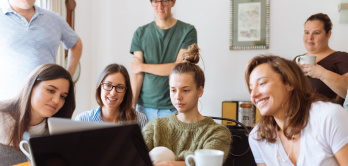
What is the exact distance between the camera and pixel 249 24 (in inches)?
126

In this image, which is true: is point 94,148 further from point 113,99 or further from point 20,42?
point 20,42

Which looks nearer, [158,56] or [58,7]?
[158,56]

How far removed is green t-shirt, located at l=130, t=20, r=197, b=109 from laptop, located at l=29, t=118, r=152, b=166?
144 cm

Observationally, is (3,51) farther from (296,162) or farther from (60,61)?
(296,162)

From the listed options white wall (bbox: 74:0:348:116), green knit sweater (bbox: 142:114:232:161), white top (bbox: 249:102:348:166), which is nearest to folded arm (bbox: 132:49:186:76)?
green knit sweater (bbox: 142:114:232:161)

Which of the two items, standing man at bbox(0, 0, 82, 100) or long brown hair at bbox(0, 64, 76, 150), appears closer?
long brown hair at bbox(0, 64, 76, 150)

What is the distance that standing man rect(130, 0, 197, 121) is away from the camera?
2.20 m

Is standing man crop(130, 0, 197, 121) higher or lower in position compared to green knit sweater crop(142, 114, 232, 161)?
higher

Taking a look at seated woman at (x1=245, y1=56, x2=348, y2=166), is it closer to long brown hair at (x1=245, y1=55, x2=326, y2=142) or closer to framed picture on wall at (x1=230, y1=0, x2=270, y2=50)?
long brown hair at (x1=245, y1=55, x2=326, y2=142)

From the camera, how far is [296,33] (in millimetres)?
3090

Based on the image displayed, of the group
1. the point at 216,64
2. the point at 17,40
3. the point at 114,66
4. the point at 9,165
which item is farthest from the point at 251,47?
the point at 9,165

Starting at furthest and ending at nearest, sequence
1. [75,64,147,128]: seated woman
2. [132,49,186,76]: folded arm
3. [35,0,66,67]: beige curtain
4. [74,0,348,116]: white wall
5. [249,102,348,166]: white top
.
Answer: [74,0,348,116]: white wall, [35,0,66,67]: beige curtain, [132,49,186,76]: folded arm, [75,64,147,128]: seated woman, [249,102,348,166]: white top

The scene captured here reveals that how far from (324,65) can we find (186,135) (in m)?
1.18

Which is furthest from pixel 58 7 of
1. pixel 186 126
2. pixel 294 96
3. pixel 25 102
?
pixel 294 96
